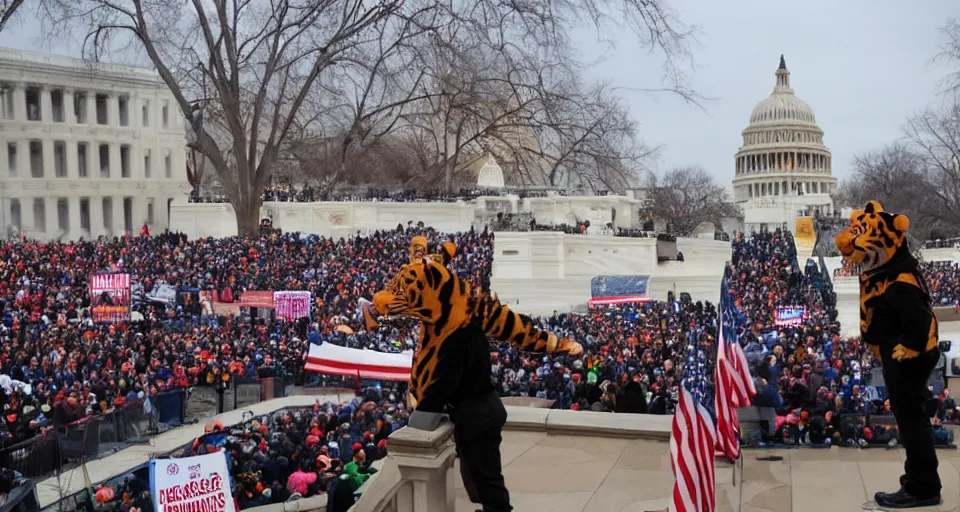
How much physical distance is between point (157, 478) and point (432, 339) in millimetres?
4671

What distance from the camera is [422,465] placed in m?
5.68

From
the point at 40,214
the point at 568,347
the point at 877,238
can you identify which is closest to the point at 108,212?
the point at 40,214

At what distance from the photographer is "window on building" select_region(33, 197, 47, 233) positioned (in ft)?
176

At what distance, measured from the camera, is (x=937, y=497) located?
6.34 metres

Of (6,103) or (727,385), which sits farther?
(6,103)

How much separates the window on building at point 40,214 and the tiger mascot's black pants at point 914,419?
5376cm

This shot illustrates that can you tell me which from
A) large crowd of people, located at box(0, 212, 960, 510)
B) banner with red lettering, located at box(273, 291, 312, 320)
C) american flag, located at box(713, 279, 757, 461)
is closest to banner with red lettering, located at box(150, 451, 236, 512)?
large crowd of people, located at box(0, 212, 960, 510)

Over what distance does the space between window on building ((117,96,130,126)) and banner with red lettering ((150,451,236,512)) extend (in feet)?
171

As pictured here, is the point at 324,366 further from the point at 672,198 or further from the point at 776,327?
the point at 672,198

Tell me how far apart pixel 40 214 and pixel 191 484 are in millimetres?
49447

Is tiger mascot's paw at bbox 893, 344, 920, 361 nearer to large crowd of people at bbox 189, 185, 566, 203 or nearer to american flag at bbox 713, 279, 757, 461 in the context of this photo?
american flag at bbox 713, 279, 757, 461

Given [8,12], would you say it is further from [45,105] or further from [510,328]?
[45,105]

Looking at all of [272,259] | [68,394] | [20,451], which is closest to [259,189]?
[272,259]

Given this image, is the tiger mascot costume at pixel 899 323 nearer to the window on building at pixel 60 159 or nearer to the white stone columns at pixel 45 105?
the white stone columns at pixel 45 105
